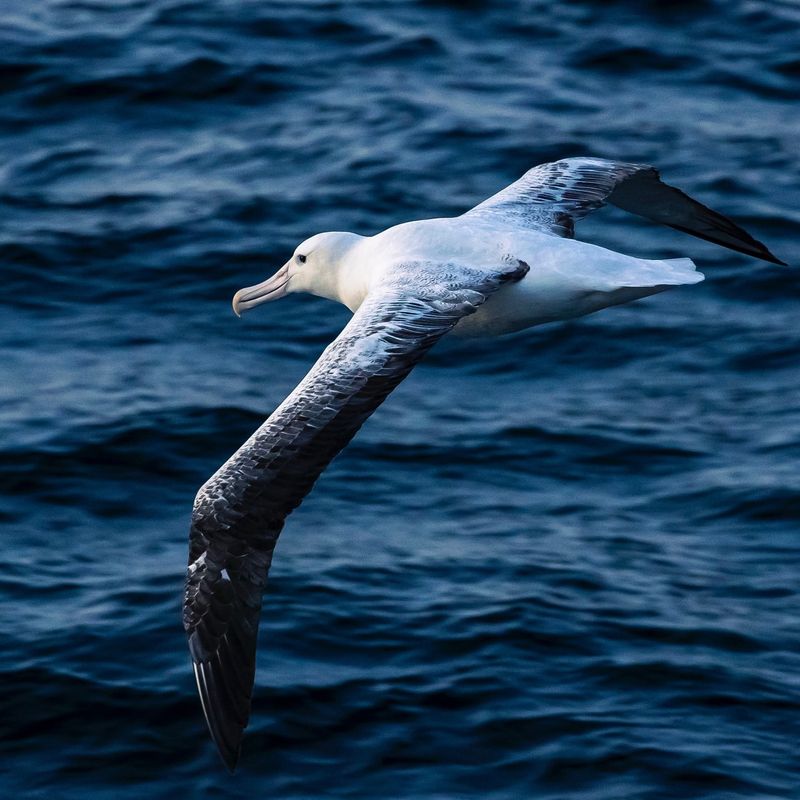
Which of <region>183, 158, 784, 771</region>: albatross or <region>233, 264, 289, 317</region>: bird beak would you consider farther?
<region>233, 264, 289, 317</region>: bird beak

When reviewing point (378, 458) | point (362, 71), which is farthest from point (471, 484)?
point (362, 71)

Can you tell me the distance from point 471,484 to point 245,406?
193cm

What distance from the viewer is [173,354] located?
45.4 feet

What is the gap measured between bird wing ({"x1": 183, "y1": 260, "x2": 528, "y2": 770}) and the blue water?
1.58 meters

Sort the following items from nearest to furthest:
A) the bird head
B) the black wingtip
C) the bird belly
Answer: the black wingtip < the bird belly < the bird head

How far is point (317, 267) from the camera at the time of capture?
1066cm

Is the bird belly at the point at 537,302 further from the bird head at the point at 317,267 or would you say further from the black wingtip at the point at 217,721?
the black wingtip at the point at 217,721

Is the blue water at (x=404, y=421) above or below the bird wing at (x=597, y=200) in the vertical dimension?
below

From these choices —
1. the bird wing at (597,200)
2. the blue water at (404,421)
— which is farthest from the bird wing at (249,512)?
the bird wing at (597,200)

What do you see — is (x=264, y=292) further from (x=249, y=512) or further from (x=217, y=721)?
(x=217, y=721)

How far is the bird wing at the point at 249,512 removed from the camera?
8.27 m

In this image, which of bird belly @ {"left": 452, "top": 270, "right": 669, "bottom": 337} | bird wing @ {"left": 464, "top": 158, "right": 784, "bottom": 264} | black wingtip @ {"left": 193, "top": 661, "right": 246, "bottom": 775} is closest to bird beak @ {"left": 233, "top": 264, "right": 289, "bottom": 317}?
bird wing @ {"left": 464, "top": 158, "right": 784, "bottom": 264}

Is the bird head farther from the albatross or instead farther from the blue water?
the blue water

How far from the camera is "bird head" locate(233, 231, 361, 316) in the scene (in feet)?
34.7
